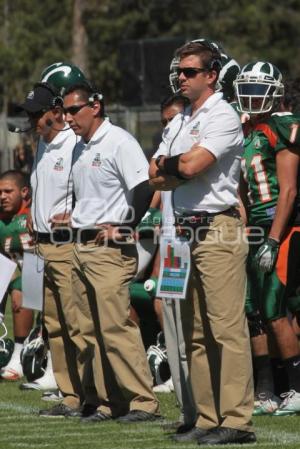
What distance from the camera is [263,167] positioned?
336 inches

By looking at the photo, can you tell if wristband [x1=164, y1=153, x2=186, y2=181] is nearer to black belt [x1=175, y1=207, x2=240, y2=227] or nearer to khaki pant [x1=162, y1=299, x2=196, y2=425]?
black belt [x1=175, y1=207, x2=240, y2=227]

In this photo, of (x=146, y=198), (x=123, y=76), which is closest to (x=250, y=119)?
(x=146, y=198)

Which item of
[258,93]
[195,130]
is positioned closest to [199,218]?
[195,130]

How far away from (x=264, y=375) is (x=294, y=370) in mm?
318

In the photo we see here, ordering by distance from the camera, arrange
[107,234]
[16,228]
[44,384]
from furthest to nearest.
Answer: [16,228], [44,384], [107,234]

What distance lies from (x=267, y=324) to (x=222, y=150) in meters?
1.80

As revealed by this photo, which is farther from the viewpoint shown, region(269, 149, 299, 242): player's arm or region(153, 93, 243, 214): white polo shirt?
region(269, 149, 299, 242): player's arm

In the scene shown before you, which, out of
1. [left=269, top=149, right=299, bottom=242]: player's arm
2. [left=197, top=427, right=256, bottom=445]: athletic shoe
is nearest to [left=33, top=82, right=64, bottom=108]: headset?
[left=269, top=149, right=299, bottom=242]: player's arm

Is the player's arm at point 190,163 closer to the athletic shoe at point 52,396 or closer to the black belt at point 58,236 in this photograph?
the black belt at point 58,236

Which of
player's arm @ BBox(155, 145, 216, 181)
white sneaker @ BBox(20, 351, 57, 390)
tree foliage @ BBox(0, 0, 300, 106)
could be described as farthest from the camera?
tree foliage @ BBox(0, 0, 300, 106)

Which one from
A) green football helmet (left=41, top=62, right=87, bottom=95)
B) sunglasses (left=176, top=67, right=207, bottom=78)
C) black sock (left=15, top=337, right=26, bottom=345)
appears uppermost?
green football helmet (left=41, top=62, right=87, bottom=95)

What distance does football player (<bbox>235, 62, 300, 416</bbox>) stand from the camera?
8.34 m

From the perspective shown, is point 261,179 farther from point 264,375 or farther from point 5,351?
point 5,351

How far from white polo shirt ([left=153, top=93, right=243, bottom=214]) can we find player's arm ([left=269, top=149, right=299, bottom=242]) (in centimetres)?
94
